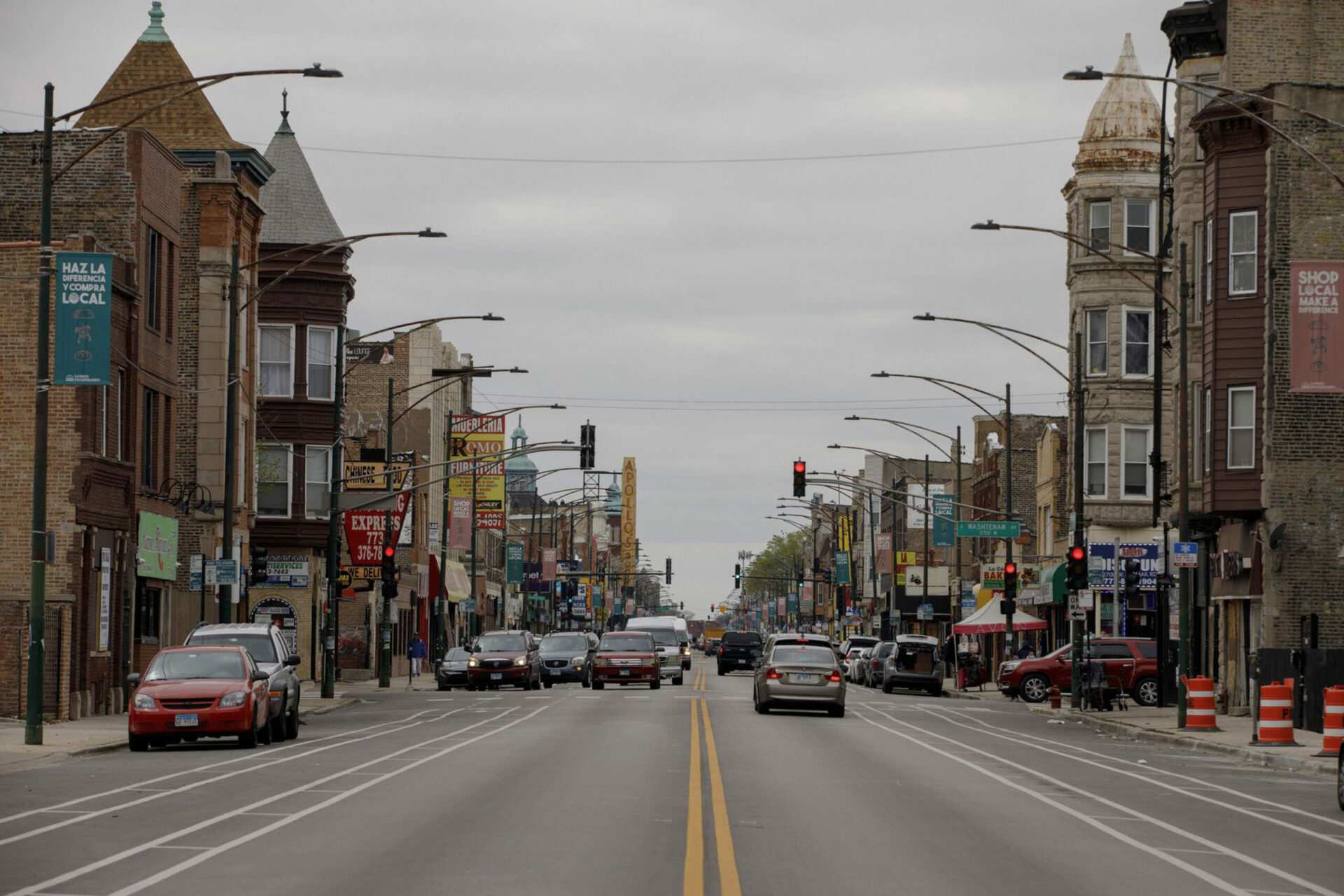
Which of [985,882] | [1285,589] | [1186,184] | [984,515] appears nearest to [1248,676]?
[1285,589]

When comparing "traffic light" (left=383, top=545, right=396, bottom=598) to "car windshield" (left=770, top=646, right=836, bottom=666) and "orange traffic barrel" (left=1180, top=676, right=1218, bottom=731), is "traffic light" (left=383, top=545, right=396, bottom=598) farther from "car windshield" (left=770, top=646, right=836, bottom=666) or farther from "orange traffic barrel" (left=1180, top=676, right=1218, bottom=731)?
"orange traffic barrel" (left=1180, top=676, right=1218, bottom=731)

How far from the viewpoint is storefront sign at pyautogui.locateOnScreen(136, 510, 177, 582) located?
143 ft

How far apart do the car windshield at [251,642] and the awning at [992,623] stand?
3177 centimetres

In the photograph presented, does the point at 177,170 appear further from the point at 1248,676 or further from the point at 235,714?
the point at 1248,676

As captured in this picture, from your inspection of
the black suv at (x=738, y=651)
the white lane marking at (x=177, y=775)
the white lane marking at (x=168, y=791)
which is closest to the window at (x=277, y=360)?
the white lane marking at (x=177, y=775)

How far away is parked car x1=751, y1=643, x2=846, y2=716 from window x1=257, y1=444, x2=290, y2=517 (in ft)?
84.1

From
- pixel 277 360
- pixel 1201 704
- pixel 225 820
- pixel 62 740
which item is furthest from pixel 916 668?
pixel 225 820

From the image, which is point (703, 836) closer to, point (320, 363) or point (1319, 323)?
point (1319, 323)

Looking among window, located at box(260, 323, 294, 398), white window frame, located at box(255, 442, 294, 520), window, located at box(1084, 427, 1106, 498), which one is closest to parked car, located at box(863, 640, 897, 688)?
window, located at box(1084, 427, 1106, 498)

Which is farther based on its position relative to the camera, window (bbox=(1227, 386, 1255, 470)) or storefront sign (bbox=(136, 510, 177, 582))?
window (bbox=(1227, 386, 1255, 470))

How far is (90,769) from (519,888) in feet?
44.6

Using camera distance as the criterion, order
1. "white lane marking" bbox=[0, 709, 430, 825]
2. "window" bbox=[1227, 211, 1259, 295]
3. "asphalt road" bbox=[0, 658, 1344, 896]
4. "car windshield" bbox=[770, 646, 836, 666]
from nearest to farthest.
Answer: "asphalt road" bbox=[0, 658, 1344, 896], "white lane marking" bbox=[0, 709, 430, 825], "car windshield" bbox=[770, 646, 836, 666], "window" bbox=[1227, 211, 1259, 295]

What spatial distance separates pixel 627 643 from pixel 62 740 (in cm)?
2997

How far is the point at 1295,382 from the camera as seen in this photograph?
102 ft
